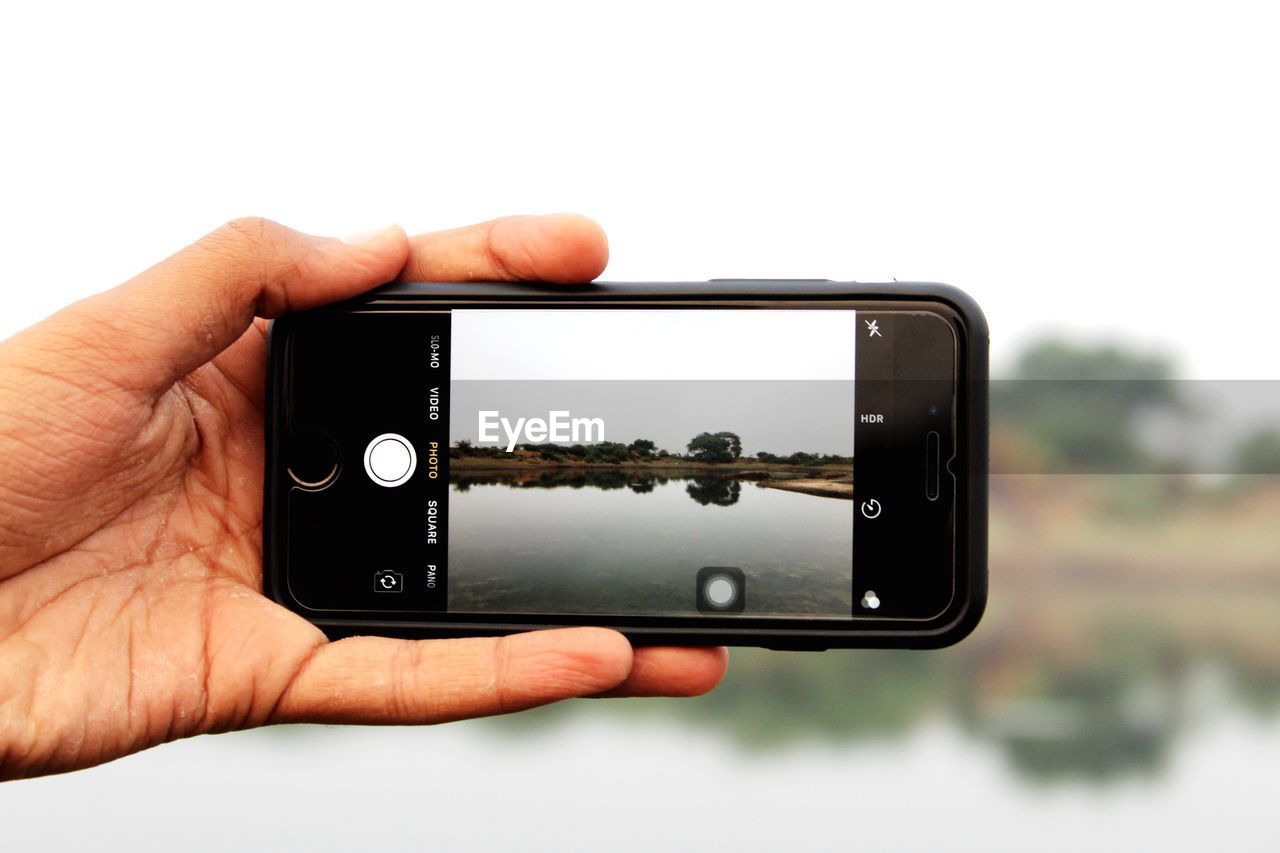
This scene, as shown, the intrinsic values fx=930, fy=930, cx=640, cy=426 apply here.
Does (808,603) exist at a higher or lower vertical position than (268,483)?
lower

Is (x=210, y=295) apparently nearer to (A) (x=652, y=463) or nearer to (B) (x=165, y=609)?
(B) (x=165, y=609)

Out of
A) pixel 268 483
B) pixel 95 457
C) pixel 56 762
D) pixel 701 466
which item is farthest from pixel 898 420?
pixel 56 762

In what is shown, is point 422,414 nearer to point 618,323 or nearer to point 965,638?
point 618,323

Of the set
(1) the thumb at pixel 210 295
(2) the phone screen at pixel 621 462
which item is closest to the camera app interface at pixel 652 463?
(2) the phone screen at pixel 621 462

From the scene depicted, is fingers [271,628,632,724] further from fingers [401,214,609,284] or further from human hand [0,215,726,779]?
fingers [401,214,609,284]

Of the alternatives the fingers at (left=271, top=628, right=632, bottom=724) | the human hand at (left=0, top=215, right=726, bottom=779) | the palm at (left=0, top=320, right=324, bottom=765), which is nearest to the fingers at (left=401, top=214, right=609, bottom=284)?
the human hand at (left=0, top=215, right=726, bottom=779)

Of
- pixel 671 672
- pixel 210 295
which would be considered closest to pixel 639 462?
pixel 671 672

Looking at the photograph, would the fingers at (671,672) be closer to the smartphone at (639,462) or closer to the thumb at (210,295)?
the smartphone at (639,462)
